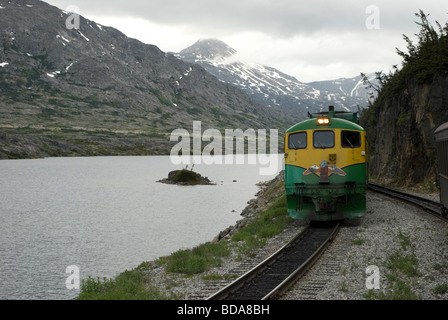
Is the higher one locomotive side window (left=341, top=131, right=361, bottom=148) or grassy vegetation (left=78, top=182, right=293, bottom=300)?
locomotive side window (left=341, top=131, right=361, bottom=148)

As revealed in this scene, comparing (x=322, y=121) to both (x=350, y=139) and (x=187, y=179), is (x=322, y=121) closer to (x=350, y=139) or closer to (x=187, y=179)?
(x=350, y=139)

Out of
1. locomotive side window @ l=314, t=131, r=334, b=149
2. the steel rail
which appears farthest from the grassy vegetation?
locomotive side window @ l=314, t=131, r=334, b=149

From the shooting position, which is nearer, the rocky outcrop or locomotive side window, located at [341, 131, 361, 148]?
locomotive side window, located at [341, 131, 361, 148]

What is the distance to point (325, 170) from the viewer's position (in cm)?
2175

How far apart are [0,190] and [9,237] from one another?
40.2 meters

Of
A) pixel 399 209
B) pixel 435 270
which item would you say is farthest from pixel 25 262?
pixel 435 270

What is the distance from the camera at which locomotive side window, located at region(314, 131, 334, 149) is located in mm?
22016

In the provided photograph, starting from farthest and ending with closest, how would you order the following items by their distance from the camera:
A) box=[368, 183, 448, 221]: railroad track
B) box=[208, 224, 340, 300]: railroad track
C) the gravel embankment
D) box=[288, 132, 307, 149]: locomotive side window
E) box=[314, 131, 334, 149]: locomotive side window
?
box=[368, 183, 448, 221]: railroad track < box=[288, 132, 307, 149]: locomotive side window < box=[314, 131, 334, 149]: locomotive side window < box=[208, 224, 340, 300]: railroad track < the gravel embankment

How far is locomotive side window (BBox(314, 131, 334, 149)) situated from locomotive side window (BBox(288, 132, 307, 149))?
0.58 meters

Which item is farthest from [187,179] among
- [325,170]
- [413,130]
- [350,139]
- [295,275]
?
[295,275]

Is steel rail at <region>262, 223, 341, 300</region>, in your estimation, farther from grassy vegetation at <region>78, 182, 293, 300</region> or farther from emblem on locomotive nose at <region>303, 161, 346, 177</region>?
emblem on locomotive nose at <region>303, 161, 346, 177</region>

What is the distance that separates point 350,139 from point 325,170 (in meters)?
2.07

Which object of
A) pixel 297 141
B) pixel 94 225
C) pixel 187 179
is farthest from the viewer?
pixel 187 179
